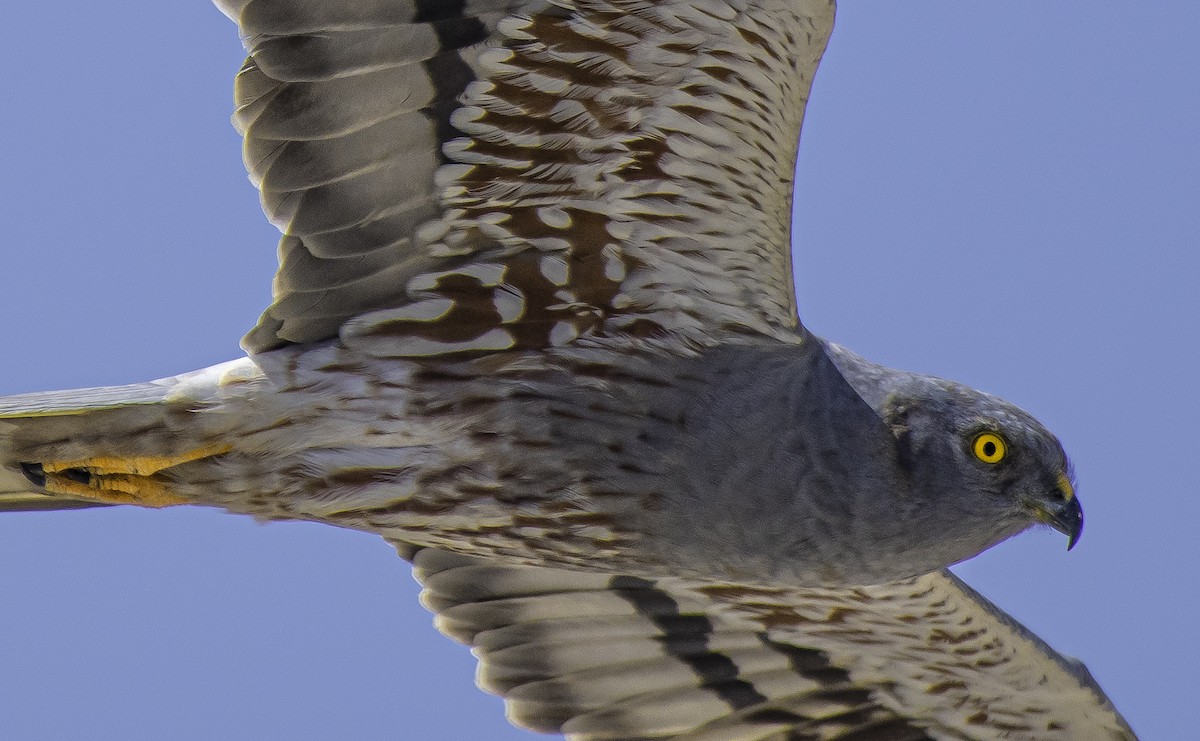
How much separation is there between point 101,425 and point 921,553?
3.02 metres

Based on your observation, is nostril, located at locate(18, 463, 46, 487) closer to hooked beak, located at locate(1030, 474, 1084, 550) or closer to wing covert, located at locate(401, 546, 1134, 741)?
wing covert, located at locate(401, 546, 1134, 741)

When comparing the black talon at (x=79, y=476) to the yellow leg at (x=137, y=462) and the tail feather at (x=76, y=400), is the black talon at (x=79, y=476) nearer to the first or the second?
the yellow leg at (x=137, y=462)

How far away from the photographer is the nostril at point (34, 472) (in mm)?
4961

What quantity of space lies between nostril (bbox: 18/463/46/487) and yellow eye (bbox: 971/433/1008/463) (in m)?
3.45

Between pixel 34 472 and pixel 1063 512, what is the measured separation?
12.7ft

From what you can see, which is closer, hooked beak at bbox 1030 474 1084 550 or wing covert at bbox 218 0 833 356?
wing covert at bbox 218 0 833 356

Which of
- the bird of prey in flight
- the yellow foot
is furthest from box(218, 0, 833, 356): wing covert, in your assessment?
the yellow foot

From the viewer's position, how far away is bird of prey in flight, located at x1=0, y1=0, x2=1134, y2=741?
464 centimetres

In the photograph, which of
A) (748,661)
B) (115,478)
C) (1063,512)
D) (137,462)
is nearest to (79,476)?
(115,478)

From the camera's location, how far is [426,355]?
5.07 m

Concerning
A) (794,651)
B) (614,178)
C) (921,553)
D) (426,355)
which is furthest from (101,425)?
(794,651)

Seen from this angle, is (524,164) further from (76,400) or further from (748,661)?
(748,661)

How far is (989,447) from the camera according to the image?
514 cm

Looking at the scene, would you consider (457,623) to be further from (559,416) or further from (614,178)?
(614,178)
